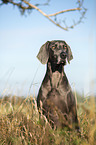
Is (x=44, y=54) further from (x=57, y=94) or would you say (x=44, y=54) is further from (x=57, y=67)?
(x=57, y=94)

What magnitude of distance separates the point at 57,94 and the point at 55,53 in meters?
0.73

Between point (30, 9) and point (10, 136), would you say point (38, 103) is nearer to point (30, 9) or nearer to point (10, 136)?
point (10, 136)

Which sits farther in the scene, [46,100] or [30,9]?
[30,9]

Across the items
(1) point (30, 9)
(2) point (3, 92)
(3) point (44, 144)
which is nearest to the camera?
(3) point (44, 144)

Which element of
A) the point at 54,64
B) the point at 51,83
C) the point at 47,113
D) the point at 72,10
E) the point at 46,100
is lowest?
the point at 47,113

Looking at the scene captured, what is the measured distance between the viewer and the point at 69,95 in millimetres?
3416

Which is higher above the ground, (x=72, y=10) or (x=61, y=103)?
(x=72, y=10)

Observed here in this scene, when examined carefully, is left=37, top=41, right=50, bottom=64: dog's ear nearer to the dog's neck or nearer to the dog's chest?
the dog's neck

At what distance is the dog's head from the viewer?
131 inches

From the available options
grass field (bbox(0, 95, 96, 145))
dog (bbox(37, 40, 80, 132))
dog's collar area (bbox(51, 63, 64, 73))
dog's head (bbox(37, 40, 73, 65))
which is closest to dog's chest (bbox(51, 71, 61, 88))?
dog (bbox(37, 40, 80, 132))

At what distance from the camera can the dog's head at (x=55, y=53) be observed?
3328mm

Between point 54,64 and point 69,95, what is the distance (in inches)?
24.2

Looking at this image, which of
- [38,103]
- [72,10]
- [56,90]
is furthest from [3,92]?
[72,10]

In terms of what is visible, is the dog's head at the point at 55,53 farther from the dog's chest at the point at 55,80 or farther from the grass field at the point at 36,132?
the grass field at the point at 36,132
